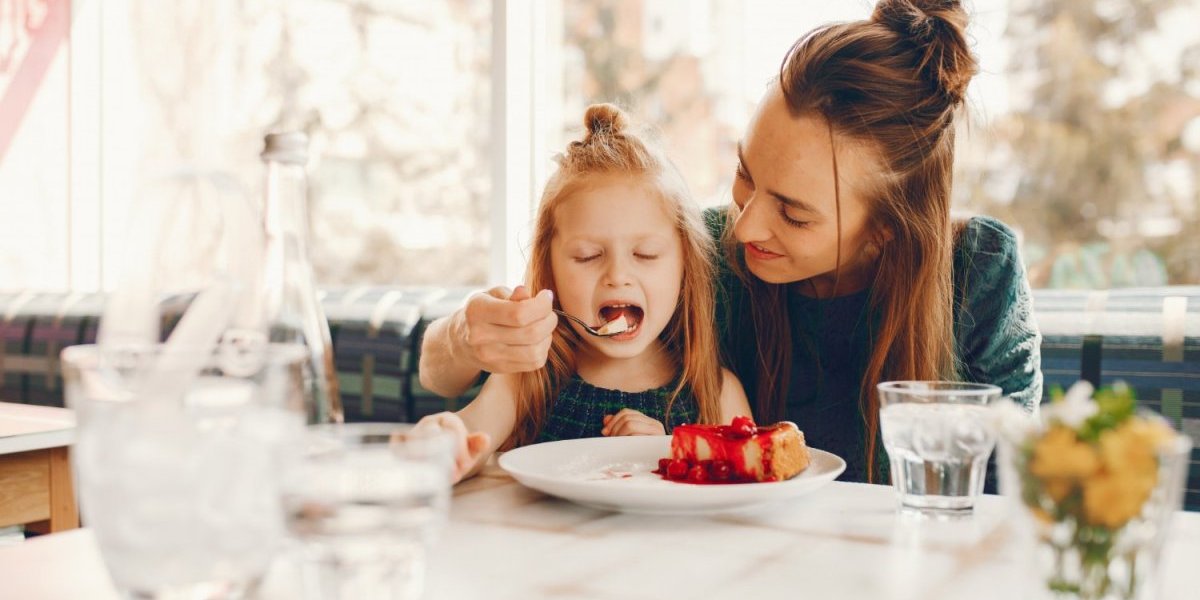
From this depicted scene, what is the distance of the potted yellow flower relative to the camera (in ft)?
1.94

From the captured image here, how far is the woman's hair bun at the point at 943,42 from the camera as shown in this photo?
151 cm

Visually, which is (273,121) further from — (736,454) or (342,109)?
(736,454)

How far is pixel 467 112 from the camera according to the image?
10.8ft

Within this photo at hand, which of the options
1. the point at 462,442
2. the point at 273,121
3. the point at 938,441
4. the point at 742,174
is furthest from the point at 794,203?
the point at 273,121

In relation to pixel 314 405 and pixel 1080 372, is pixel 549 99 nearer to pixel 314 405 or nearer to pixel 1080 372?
pixel 1080 372

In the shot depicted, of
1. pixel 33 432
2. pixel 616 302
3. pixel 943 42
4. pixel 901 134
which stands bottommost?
pixel 33 432

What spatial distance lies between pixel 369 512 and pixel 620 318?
0.99 metres

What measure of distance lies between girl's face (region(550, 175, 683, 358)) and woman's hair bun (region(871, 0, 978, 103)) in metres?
0.48

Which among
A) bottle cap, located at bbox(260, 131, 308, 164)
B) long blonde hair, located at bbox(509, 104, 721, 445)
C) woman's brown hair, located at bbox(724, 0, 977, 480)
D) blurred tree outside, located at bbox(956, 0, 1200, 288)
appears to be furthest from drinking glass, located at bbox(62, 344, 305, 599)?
blurred tree outside, located at bbox(956, 0, 1200, 288)

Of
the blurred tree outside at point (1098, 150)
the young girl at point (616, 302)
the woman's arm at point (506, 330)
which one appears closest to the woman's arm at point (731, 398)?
the young girl at point (616, 302)

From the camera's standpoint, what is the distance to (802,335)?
5.70 ft

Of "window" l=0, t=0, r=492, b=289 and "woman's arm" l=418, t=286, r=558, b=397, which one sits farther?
"window" l=0, t=0, r=492, b=289

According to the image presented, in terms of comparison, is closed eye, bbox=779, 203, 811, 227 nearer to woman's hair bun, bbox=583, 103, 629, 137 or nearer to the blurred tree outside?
woman's hair bun, bbox=583, 103, 629, 137

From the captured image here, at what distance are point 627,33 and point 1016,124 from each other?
1529 millimetres
